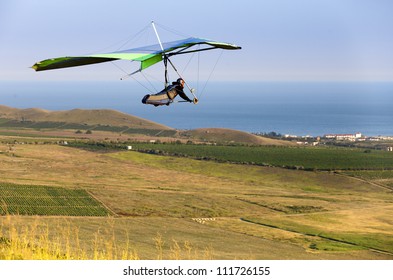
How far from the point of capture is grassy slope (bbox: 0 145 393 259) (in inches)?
2055

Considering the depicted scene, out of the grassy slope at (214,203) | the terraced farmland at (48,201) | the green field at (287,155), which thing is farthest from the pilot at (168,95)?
the green field at (287,155)

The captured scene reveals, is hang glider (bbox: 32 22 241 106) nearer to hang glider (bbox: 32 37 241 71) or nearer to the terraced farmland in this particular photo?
hang glider (bbox: 32 37 241 71)

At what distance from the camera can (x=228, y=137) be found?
172 metres

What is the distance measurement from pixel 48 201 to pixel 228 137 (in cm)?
10256

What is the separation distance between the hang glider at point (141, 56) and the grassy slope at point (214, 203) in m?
15.5

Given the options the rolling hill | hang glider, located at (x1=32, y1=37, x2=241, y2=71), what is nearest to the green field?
the rolling hill

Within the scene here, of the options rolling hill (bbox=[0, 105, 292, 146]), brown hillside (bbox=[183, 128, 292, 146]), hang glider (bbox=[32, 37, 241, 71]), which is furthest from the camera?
rolling hill (bbox=[0, 105, 292, 146])

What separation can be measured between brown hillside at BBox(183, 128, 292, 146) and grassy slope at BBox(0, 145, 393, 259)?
45767mm

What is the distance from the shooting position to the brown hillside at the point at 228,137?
16350 cm

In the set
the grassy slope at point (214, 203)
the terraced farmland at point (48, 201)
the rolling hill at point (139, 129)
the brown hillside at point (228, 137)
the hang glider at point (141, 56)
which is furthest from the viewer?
the rolling hill at point (139, 129)

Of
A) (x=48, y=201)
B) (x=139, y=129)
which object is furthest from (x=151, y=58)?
(x=139, y=129)

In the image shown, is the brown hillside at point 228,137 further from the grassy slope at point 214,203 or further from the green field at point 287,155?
the grassy slope at point 214,203
